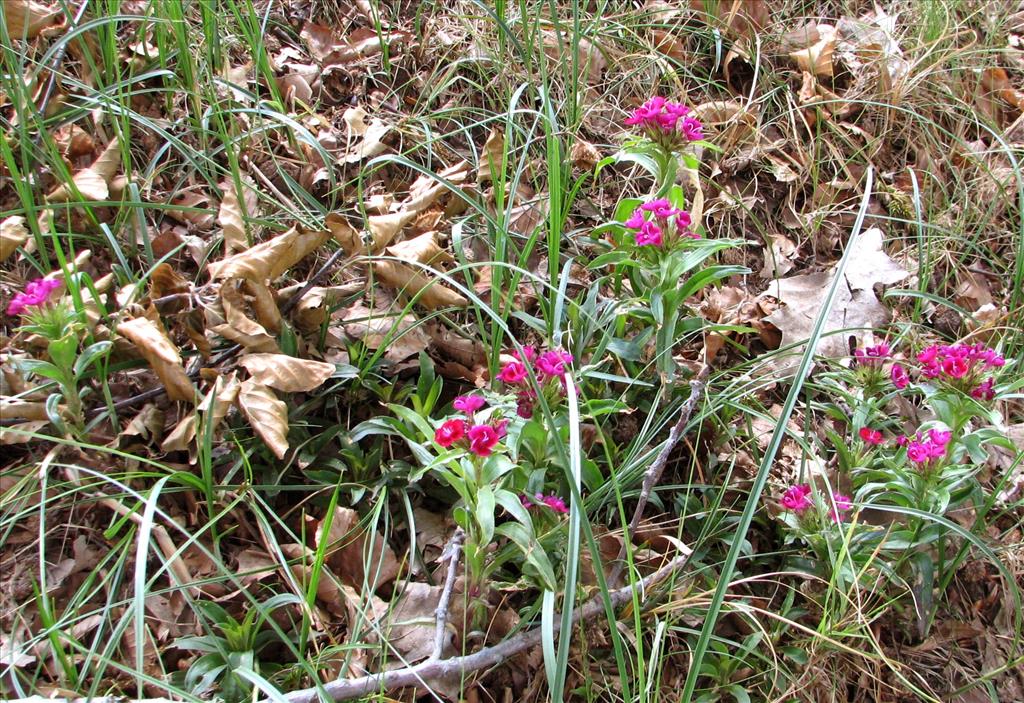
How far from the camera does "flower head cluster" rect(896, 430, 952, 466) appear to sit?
1514mm

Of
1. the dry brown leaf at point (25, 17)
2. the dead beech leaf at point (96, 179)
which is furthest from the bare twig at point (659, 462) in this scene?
the dry brown leaf at point (25, 17)

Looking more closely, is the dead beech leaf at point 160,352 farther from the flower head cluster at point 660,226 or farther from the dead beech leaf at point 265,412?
the flower head cluster at point 660,226

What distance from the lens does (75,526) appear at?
1.53m

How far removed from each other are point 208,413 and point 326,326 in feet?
1.17

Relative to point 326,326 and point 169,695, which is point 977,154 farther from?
point 169,695

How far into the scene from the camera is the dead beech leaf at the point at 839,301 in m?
2.08

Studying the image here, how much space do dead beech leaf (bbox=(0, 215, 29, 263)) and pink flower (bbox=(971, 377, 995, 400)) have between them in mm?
1992

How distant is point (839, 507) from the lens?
1.53m

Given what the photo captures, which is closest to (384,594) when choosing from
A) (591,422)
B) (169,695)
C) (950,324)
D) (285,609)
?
(285,609)

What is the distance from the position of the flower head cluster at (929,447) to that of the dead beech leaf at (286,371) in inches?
44.7

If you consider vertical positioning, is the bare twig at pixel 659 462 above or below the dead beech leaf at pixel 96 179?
below

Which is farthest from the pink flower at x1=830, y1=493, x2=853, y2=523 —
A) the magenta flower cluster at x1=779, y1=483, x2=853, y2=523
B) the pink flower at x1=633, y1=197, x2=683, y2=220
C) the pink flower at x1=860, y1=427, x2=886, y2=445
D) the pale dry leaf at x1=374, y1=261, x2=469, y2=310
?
the pale dry leaf at x1=374, y1=261, x2=469, y2=310

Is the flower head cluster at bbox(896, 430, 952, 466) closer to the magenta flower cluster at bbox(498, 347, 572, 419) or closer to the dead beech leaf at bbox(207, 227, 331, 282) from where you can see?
the magenta flower cluster at bbox(498, 347, 572, 419)

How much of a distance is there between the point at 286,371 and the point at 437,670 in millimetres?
661
